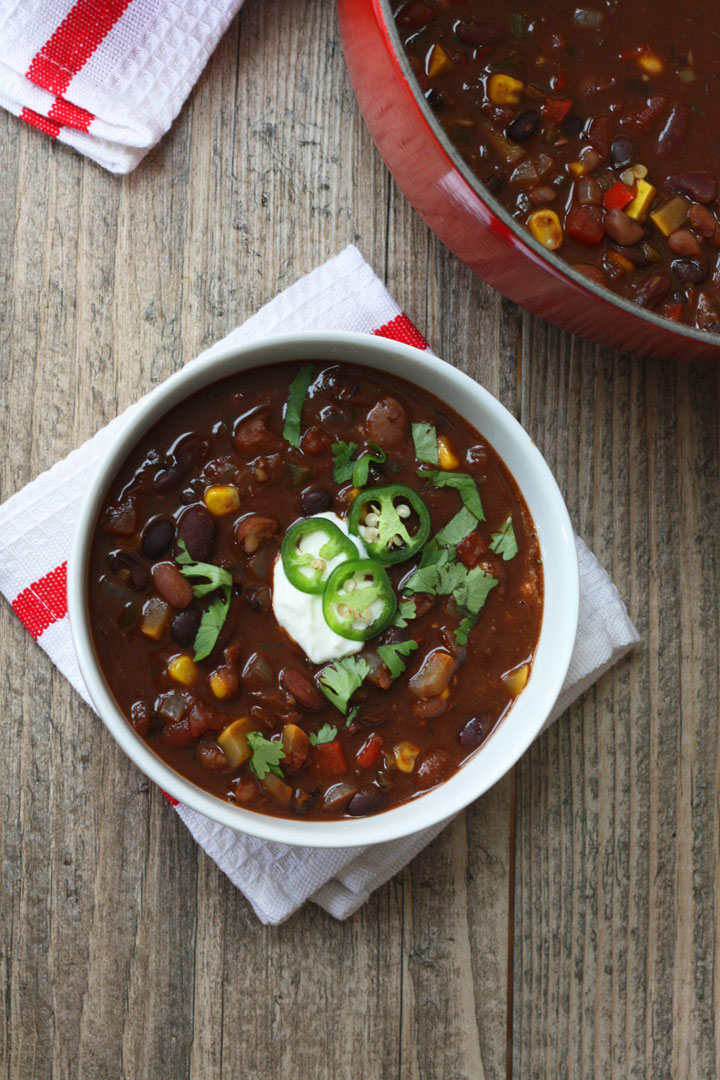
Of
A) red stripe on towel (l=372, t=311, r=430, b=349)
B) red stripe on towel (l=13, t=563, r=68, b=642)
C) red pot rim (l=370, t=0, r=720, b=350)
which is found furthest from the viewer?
red stripe on towel (l=372, t=311, r=430, b=349)

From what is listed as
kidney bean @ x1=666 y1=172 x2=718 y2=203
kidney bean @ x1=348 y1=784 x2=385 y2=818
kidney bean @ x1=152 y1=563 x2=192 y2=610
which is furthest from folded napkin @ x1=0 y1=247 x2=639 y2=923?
kidney bean @ x1=666 y1=172 x2=718 y2=203

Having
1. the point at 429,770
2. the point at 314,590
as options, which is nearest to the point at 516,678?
the point at 429,770

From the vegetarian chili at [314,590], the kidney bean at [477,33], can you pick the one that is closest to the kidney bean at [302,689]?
the vegetarian chili at [314,590]

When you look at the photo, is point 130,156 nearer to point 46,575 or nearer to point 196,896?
point 46,575

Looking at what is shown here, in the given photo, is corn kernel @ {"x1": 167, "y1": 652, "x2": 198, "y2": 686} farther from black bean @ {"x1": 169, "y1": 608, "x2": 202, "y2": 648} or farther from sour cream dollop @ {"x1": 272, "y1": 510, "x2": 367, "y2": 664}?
sour cream dollop @ {"x1": 272, "y1": 510, "x2": 367, "y2": 664}

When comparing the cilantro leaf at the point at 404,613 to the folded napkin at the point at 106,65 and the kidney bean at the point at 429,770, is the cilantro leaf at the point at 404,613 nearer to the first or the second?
the kidney bean at the point at 429,770

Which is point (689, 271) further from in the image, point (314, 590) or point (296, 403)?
point (314, 590)

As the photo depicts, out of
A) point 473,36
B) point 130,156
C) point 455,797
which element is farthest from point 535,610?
point 130,156
